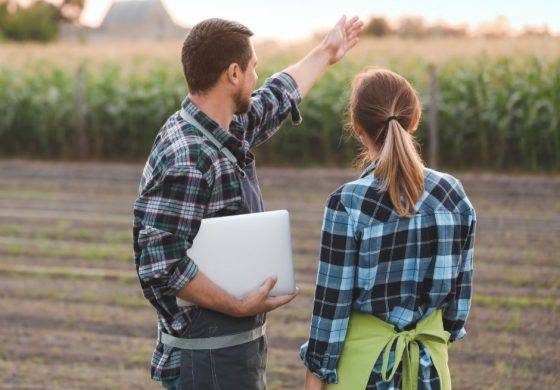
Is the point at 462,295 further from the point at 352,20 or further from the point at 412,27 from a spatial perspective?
the point at 412,27

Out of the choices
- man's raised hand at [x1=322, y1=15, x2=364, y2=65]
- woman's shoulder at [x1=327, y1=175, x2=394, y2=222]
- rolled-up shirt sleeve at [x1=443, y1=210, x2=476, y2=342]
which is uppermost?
man's raised hand at [x1=322, y1=15, x2=364, y2=65]

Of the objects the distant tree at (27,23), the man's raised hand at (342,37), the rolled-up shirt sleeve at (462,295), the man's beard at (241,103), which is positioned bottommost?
the distant tree at (27,23)

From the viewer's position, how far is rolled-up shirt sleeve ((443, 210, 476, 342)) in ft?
8.12

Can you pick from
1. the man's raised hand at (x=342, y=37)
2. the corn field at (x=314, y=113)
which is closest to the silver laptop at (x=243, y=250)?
the man's raised hand at (x=342, y=37)

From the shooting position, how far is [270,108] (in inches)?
115

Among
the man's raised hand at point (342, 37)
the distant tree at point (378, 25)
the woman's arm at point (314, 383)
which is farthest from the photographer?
the distant tree at point (378, 25)

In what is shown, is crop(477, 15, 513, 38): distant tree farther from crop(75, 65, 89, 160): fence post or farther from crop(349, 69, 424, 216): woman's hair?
crop(349, 69, 424, 216): woman's hair

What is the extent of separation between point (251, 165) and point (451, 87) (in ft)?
39.8

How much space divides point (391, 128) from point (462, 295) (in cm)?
49

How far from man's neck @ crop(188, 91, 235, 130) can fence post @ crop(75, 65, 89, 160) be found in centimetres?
1368

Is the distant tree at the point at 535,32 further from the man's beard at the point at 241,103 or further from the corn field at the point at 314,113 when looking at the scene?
the man's beard at the point at 241,103

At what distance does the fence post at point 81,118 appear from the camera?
1584 centimetres

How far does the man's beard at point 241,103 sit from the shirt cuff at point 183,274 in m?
0.44

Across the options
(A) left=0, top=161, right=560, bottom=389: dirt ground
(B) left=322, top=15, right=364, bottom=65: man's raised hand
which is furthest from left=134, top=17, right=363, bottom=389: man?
(A) left=0, top=161, right=560, bottom=389: dirt ground
